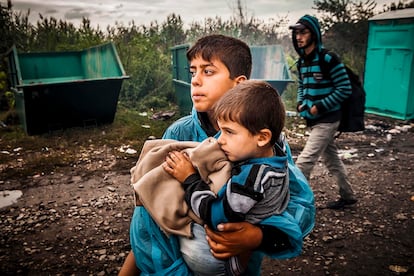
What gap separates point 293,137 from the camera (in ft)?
18.6

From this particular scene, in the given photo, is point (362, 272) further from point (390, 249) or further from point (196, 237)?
point (196, 237)

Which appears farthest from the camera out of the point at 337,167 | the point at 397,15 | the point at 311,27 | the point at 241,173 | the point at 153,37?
the point at 153,37

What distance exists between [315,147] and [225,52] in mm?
1898

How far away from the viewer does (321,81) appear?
315 centimetres

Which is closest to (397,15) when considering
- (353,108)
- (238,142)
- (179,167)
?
(353,108)

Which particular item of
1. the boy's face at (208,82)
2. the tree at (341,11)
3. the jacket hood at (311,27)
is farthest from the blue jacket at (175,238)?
the tree at (341,11)

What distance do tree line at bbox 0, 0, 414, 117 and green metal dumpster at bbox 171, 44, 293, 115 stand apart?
47.2 inches

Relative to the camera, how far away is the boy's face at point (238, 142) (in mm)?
1145

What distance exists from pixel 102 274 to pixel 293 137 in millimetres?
4069

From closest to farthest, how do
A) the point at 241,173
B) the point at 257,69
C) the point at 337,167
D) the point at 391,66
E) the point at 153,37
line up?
the point at 241,173
the point at 337,167
the point at 391,66
the point at 257,69
the point at 153,37

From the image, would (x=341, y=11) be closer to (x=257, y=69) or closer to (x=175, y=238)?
(x=257, y=69)

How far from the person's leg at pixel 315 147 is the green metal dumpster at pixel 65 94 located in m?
3.64

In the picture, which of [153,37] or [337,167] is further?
[153,37]

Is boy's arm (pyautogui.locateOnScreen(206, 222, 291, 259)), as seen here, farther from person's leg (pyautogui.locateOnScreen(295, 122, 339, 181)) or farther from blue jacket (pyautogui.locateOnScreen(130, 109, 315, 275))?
person's leg (pyautogui.locateOnScreen(295, 122, 339, 181))
